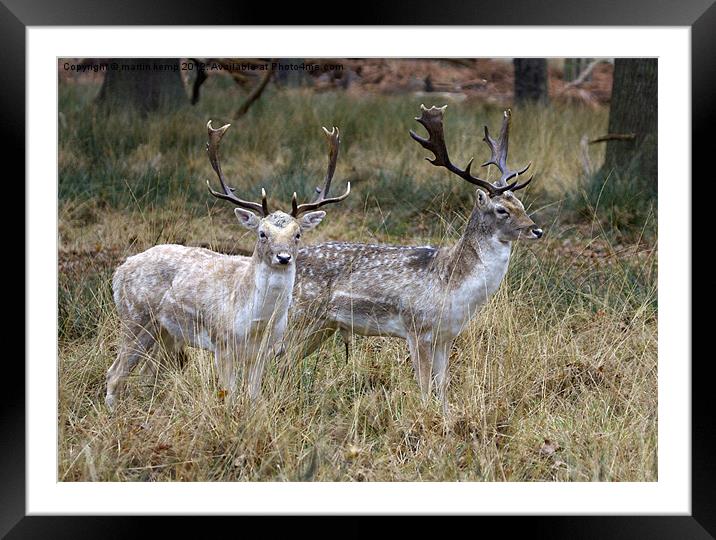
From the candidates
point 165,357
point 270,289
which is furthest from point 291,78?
point 270,289

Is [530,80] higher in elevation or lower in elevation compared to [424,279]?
higher

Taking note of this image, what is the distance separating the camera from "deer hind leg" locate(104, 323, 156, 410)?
23.9ft

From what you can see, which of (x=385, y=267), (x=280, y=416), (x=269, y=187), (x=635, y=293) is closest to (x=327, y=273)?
(x=385, y=267)

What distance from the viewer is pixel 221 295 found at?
7094 mm

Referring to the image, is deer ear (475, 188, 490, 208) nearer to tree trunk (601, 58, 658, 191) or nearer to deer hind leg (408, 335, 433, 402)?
deer hind leg (408, 335, 433, 402)

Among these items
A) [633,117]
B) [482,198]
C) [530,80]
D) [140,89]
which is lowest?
[482,198]

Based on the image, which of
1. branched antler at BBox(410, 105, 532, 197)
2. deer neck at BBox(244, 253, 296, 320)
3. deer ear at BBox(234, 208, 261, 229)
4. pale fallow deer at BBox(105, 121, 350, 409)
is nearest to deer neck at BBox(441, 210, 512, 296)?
branched antler at BBox(410, 105, 532, 197)

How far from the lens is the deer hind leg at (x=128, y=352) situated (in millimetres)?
7293

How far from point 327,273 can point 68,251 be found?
2.66 m

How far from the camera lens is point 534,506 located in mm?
5465
